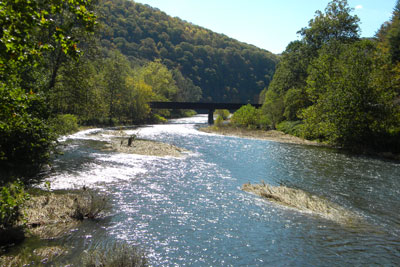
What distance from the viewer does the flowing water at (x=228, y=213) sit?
1156cm

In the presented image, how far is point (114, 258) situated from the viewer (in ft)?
31.3

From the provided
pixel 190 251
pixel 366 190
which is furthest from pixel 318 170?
pixel 190 251

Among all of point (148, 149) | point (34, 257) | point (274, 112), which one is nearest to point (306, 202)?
point (34, 257)

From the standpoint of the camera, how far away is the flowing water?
37.9ft

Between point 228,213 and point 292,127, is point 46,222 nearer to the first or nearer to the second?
point 228,213

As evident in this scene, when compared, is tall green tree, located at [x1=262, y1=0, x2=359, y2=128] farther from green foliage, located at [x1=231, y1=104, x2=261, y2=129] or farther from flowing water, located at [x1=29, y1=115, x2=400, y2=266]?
flowing water, located at [x1=29, y1=115, x2=400, y2=266]

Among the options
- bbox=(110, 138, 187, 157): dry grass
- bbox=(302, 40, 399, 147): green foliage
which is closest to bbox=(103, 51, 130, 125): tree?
bbox=(110, 138, 187, 157): dry grass

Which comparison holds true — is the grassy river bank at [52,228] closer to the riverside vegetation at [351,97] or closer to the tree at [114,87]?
the riverside vegetation at [351,97]

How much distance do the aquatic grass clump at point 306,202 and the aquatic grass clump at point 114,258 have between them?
10231mm

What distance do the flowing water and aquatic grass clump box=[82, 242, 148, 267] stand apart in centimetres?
75

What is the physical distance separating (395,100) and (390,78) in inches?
133

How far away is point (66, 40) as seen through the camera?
709 cm

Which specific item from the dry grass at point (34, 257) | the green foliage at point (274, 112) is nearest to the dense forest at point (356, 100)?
the green foliage at point (274, 112)

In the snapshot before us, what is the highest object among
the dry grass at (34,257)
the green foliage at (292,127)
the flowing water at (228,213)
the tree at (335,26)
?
the tree at (335,26)
